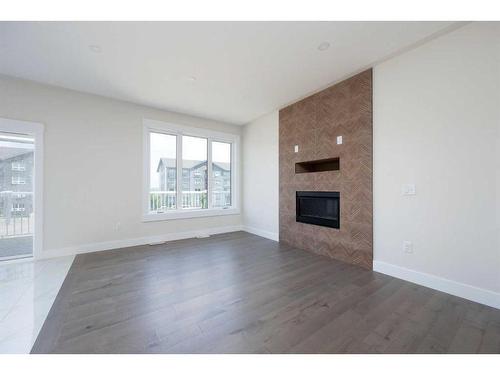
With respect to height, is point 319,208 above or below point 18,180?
below

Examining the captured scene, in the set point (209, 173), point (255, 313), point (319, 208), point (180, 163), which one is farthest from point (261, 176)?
point (255, 313)

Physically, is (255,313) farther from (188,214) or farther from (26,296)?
(188,214)

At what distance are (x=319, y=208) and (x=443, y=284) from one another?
5.48 feet

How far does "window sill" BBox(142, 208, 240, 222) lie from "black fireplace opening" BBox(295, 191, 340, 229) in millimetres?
1881

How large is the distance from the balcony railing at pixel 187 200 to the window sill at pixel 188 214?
0.53 feet

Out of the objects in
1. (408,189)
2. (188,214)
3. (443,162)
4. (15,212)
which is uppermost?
(443,162)

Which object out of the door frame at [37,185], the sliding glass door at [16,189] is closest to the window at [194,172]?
the door frame at [37,185]

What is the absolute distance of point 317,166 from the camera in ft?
12.3

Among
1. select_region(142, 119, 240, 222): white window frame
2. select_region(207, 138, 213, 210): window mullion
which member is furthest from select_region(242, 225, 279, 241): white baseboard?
select_region(207, 138, 213, 210): window mullion

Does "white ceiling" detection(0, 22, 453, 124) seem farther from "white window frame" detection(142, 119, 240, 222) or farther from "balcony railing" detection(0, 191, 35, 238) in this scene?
"balcony railing" detection(0, 191, 35, 238)

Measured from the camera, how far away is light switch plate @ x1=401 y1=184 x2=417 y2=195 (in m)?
2.33

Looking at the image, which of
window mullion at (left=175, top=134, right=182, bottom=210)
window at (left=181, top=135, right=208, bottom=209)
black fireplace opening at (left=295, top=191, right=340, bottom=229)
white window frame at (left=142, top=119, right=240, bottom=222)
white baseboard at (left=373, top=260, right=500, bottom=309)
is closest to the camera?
white baseboard at (left=373, top=260, right=500, bottom=309)

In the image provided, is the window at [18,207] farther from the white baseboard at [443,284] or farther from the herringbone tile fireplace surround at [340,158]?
the white baseboard at [443,284]

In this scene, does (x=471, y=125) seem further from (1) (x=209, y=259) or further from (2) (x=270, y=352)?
(1) (x=209, y=259)
